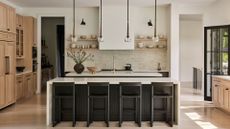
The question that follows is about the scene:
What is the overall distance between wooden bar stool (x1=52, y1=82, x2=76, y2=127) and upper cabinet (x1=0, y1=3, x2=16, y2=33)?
237cm

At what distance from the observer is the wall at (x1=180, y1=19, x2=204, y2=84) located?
15312 mm

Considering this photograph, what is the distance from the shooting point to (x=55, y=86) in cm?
661

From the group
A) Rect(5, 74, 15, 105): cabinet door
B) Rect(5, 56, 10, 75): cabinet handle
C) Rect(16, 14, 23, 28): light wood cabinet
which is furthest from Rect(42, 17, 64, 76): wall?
Rect(5, 56, 10, 75): cabinet handle

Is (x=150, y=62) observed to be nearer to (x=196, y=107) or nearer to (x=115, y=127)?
(x=196, y=107)

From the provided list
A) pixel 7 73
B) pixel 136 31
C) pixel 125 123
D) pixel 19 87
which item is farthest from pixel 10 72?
pixel 136 31

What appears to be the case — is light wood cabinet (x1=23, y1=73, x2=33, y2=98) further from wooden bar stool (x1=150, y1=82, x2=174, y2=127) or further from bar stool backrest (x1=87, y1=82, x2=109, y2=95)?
wooden bar stool (x1=150, y1=82, x2=174, y2=127)

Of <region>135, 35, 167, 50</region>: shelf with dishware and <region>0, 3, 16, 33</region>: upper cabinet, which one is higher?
<region>0, 3, 16, 33</region>: upper cabinet

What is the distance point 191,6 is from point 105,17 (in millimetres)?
2863

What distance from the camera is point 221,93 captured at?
7.99 metres

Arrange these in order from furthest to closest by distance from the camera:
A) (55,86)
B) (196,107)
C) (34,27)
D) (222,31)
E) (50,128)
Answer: (34,27) < (222,31) < (196,107) < (55,86) < (50,128)

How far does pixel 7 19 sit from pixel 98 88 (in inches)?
128

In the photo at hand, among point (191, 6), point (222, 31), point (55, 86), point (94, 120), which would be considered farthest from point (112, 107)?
point (191, 6)

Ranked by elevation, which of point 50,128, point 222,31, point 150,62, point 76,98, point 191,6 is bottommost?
point 50,128

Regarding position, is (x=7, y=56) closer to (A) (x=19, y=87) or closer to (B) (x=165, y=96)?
(A) (x=19, y=87)
